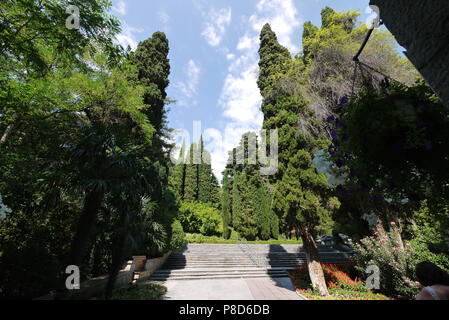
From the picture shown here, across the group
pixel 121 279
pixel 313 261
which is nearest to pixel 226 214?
pixel 121 279

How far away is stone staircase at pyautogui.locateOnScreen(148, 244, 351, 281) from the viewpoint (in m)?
10.1

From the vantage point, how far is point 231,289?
308 inches

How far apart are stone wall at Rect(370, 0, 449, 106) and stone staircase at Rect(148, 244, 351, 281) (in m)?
11.3

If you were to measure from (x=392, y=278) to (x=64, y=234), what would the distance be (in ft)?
38.5

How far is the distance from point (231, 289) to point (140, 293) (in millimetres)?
3608

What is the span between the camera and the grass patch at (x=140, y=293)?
20.3 ft

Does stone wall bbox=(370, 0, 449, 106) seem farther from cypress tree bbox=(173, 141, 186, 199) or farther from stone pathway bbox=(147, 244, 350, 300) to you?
cypress tree bbox=(173, 141, 186, 199)

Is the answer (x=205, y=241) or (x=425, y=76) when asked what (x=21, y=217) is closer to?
(x=425, y=76)

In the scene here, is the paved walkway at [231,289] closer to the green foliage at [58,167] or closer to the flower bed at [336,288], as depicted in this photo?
the flower bed at [336,288]

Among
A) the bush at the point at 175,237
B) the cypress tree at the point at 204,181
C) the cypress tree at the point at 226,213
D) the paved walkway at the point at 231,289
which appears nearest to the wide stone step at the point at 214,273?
the paved walkway at the point at 231,289

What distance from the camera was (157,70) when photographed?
45.1 ft

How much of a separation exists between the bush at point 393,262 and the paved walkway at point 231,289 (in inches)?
138

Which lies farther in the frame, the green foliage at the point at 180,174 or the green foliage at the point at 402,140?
the green foliage at the point at 180,174
